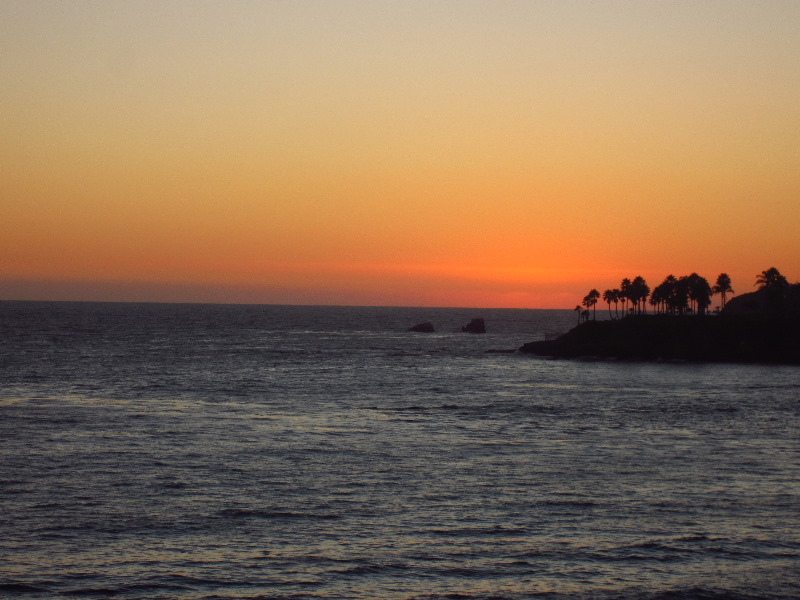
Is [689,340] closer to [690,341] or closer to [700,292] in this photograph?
[690,341]

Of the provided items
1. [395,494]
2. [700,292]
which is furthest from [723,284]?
[395,494]

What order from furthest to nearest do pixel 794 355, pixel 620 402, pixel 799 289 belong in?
pixel 799 289
pixel 794 355
pixel 620 402

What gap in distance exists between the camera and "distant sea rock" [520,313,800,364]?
119312mm

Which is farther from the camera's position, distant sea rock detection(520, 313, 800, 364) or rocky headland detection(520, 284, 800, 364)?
rocky headland detection(520, 284, 800, 364)

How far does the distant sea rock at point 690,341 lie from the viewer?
119 m

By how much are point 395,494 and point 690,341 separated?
9994 centimetres

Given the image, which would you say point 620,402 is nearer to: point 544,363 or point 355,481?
point 355,481

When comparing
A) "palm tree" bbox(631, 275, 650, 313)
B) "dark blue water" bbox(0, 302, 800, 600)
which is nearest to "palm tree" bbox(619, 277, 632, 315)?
"palm tree" bbox(631, 275, 650, 313)

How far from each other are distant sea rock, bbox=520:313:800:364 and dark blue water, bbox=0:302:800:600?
4359 centimetres

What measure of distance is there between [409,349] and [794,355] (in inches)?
2641

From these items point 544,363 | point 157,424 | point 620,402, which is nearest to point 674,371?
point 544,363

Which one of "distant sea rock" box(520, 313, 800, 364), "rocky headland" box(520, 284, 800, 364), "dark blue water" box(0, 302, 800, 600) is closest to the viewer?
"dark blue water" box(0, 302, 800, 600)

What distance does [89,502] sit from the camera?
3316cm

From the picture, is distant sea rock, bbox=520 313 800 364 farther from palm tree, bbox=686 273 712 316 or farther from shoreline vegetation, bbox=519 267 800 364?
palm tree, bbox=686 273 712 316
